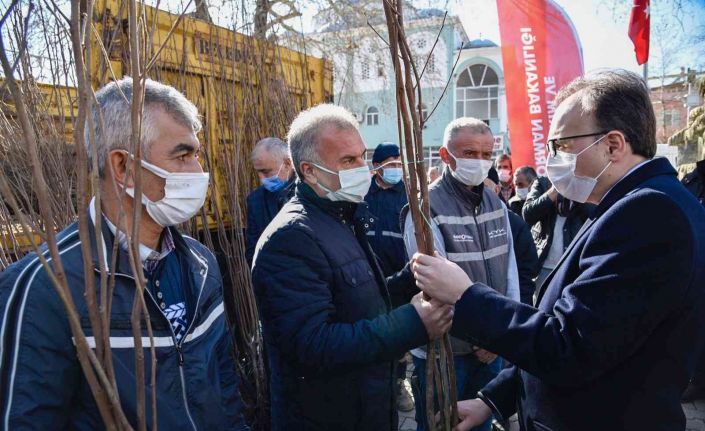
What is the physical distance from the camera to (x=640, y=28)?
673 cm

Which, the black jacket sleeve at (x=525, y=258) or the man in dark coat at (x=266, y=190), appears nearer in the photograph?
the black jacket sleeve at (x=525, y=258)

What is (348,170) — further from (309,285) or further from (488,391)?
(488,391)

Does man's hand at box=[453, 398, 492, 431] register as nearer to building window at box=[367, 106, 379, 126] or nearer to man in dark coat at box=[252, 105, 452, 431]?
man in dark coat at box=[252, 105, 452, 431]

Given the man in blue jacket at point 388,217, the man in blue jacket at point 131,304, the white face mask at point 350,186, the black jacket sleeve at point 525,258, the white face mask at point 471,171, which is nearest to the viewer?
the man in blue jacket at point 131,304

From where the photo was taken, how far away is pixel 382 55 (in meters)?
14.2

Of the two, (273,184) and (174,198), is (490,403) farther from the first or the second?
(273,184)

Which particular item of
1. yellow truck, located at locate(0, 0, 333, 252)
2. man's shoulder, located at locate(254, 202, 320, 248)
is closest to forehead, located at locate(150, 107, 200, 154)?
man's shoulder, located at locate(254, 202, 320, 248)

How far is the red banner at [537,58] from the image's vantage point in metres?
6.94

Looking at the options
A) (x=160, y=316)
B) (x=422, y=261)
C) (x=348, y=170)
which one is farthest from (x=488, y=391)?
(x=160, y=316)

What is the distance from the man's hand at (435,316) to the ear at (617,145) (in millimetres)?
703

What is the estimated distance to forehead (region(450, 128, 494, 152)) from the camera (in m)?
2.81

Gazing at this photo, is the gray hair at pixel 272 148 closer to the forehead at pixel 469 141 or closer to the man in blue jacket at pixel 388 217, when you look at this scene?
the man in blue jacket at pixel 388 217

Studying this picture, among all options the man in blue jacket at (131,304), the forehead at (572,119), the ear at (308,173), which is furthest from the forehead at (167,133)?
the forehead at (572,119)

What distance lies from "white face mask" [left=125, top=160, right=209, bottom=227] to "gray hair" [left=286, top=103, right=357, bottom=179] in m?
0.54
